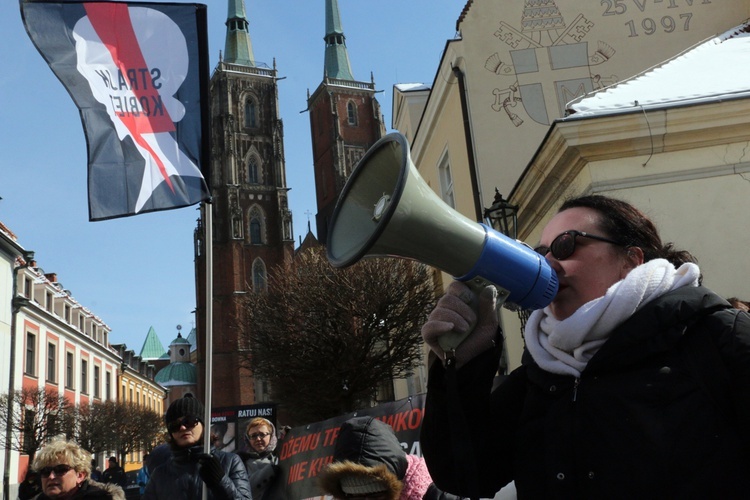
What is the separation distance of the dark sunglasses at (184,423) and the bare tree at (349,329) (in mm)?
18894

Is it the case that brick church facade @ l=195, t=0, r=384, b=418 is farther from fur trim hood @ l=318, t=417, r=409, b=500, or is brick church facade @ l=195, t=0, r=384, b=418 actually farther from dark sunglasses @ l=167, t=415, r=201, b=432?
fur trim hood @ l=318, t=417, r=409, b=500

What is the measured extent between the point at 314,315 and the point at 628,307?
76.1 ft

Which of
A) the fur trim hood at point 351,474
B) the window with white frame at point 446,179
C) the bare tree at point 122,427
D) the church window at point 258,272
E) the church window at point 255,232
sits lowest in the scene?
the fur trim hood at point 351,474

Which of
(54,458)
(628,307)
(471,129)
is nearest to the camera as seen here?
(628,307)

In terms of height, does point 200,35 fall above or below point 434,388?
above

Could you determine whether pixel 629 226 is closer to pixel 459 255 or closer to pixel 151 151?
pixel 459 255

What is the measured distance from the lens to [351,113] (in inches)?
3095

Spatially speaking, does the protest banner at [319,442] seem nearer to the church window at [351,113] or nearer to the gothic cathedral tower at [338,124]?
the gothic cathedral tower at [338,124]

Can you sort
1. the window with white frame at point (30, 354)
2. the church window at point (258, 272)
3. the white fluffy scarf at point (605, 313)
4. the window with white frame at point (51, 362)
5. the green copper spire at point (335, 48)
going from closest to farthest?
the white fluffy scarf at point (605, 313) → the window with white frame at point (30, 354) → the window with white frame at point (51, 362) → the church window at point (258, 272) → the green copper spire at point (335, 48)

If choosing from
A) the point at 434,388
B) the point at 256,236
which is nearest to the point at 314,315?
the point at 434,388

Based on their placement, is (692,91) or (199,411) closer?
(199,411)

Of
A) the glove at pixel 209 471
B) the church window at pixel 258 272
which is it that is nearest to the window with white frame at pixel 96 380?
the church window at pixel 258 272

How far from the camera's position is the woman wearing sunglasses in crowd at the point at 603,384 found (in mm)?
1511

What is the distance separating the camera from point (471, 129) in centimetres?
1538
